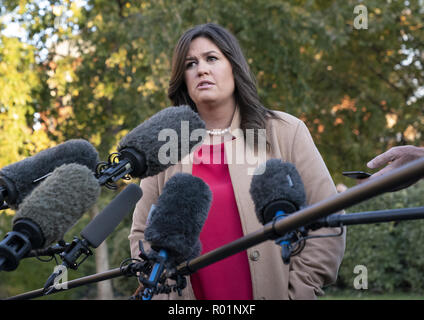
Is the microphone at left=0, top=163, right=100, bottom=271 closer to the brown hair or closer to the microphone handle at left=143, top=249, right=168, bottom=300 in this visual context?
the microphone handle at left=143, top=249, right=168, bottom=300

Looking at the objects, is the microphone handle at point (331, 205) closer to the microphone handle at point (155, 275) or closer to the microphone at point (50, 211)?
the microphone handle at point (155, 275)

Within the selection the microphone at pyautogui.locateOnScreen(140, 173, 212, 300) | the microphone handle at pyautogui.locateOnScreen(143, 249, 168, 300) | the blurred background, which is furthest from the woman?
the blurred background

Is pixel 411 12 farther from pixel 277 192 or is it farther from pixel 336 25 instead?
pixel 277 192

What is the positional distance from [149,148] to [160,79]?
7.75 metres

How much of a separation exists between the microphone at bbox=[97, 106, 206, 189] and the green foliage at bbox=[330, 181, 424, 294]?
9170 millimetres

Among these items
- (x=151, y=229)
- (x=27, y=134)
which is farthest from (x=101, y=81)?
(x=151, y=229)

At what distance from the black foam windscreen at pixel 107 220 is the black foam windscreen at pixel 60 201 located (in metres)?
0.06

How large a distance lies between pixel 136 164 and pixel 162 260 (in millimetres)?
326

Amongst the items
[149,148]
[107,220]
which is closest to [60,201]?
[107,220]

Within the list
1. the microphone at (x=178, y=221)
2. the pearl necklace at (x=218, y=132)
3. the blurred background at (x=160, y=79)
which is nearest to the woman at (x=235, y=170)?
the pearl necklace at (x=218, y=132)

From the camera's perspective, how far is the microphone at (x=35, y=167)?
1.89m

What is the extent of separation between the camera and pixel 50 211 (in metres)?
1.57

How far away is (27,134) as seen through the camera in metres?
9.79

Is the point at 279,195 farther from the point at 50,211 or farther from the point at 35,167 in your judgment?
the point at 35,167
